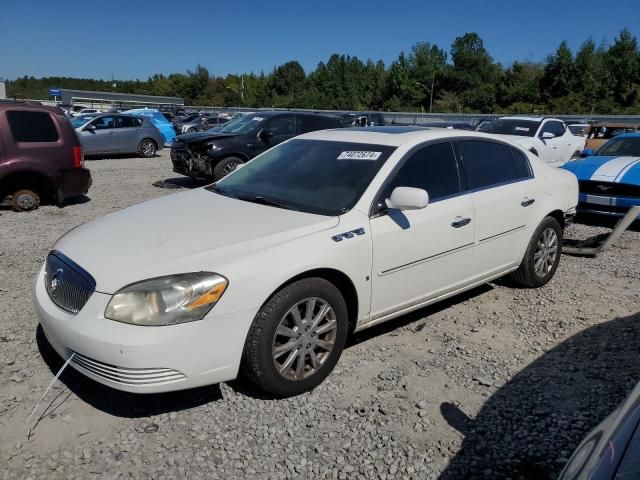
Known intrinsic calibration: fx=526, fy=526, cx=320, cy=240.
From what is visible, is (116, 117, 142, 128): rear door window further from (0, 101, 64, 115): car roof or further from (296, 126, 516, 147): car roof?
(296, 126, 516, 147): car roof

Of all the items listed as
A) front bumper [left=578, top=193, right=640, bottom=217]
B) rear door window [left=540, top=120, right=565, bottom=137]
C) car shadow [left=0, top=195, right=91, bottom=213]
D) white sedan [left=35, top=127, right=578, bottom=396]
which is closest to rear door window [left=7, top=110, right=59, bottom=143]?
car shadow [left=0, top=195, right=91, bottom=213]

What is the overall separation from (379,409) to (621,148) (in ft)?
26.1

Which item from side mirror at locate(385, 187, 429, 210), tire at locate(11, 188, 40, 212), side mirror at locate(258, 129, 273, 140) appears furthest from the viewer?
side mirror at locate(258, 129, 273, 140)

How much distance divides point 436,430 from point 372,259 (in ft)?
3.66

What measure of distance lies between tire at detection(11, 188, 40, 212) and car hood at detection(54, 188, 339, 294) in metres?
5.53

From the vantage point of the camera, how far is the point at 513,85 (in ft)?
190

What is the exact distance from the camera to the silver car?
53.5ft

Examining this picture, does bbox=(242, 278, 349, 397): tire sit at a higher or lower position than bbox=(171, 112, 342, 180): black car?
lower

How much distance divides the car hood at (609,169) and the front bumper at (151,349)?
6.76 metres

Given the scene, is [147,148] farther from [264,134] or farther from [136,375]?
[136,375]

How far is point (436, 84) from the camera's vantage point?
76.0m

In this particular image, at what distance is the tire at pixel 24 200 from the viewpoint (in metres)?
8.38

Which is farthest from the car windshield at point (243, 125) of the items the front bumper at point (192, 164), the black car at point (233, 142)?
the front bumper at point (192, 164)

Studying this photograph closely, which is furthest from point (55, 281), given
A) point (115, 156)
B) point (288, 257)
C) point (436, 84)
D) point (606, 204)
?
point (436, 84)
